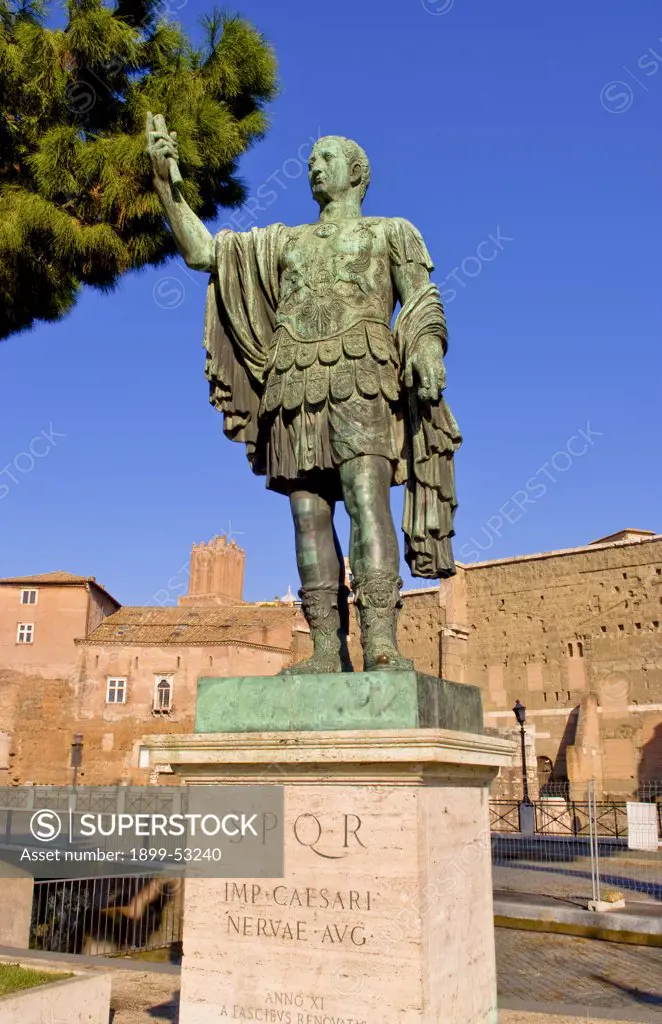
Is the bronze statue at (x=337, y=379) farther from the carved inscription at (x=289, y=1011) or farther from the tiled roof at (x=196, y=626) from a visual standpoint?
the tiled roof at (x=196, y=626)

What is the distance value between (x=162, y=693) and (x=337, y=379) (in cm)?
3423

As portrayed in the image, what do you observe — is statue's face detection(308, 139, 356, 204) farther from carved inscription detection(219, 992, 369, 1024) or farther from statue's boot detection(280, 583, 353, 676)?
carved inscription detection(219, 992, 369, 1024)

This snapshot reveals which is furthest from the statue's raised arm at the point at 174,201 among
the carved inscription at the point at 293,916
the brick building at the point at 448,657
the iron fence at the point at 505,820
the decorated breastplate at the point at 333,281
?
the brick building at the point at 448,657

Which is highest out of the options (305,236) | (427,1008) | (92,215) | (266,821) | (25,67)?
(25,67)

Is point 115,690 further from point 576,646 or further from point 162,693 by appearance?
point 576,646

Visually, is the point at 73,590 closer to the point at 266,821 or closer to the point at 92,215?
the point at 92,215

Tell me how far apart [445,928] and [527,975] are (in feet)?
16.3

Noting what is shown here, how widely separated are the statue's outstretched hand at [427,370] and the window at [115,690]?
34.7 m

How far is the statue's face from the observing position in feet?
12.9

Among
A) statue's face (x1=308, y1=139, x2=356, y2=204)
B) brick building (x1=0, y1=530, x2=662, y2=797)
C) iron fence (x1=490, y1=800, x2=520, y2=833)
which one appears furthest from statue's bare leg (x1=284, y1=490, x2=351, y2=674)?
brick building (x1=0, y1=530, x2=662, y2=797)

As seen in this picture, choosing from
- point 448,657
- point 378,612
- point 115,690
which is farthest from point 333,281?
point 115,690

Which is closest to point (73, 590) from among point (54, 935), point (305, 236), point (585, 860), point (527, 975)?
point (585, 860)

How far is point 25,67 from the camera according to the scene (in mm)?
9445

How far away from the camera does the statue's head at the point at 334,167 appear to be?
12.9 ft
